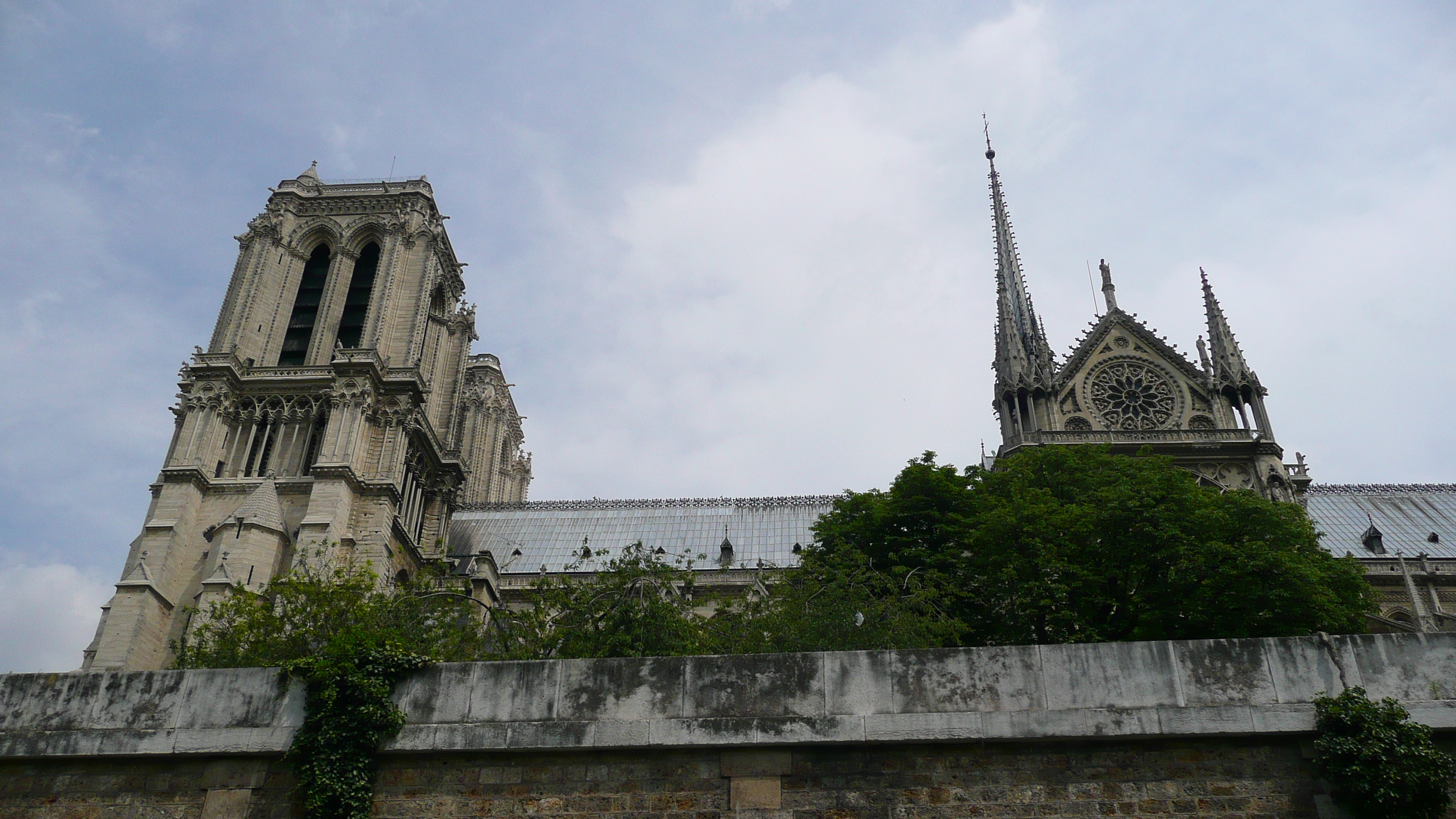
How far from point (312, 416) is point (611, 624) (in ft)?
88.5

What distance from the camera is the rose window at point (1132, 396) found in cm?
4166

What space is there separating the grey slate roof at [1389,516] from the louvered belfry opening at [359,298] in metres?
42.8

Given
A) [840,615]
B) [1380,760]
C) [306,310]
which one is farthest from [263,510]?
[1380,760]

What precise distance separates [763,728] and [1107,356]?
3673cm

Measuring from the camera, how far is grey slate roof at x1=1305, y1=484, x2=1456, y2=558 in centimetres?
4519

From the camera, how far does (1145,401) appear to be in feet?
139

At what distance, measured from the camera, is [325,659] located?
1191 centimetres

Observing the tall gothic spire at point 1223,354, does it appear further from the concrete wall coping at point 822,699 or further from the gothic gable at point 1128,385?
the concrete wall coping at point 822,699

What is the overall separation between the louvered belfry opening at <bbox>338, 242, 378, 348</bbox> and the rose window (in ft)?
103

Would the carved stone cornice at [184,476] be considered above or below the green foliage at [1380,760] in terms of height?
above

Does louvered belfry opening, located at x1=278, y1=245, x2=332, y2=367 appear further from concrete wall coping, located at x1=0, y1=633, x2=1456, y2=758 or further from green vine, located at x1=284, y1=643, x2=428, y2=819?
green vine, located at x1=284, y1=643, x2=428, y2=819

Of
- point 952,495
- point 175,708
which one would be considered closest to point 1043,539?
point 952,495

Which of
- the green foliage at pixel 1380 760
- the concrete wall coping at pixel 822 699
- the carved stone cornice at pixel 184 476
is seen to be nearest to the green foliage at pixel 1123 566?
the concrete wall coping at pixel 822 699

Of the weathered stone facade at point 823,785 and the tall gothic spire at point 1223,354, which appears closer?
the weathered stone facade at point 823,785
